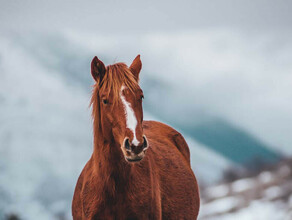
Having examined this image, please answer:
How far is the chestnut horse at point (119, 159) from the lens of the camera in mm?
3080

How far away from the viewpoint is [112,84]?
3.33 metres

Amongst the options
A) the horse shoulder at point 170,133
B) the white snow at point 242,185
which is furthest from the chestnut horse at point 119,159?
the horse shoulder at point 170,133

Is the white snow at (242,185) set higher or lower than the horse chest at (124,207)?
higher

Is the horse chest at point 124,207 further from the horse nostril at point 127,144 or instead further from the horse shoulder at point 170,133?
the horse shoulder at point 170,133

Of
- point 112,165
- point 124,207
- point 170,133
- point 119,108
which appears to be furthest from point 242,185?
point 170,133

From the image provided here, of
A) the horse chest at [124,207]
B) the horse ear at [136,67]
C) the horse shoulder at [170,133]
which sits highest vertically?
the horse shoulder at [170,133]

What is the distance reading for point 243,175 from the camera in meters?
3.28

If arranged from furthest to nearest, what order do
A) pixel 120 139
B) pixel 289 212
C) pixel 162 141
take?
pixel 162 141
pixel 120 139
pixel 289 212

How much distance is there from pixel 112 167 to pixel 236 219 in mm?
1353

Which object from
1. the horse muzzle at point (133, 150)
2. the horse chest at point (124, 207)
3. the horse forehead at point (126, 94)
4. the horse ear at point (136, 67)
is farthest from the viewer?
the horse ear at point (136, 67)

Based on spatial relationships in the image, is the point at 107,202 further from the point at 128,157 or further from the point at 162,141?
the point at 162,141

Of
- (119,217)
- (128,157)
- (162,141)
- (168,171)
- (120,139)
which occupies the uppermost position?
(162,141)

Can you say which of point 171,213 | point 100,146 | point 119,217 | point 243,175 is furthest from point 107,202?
point 243,175

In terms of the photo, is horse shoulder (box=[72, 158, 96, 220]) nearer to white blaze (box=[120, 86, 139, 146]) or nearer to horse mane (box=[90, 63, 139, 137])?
horse mane (box=[90, 63, 139, 137])
